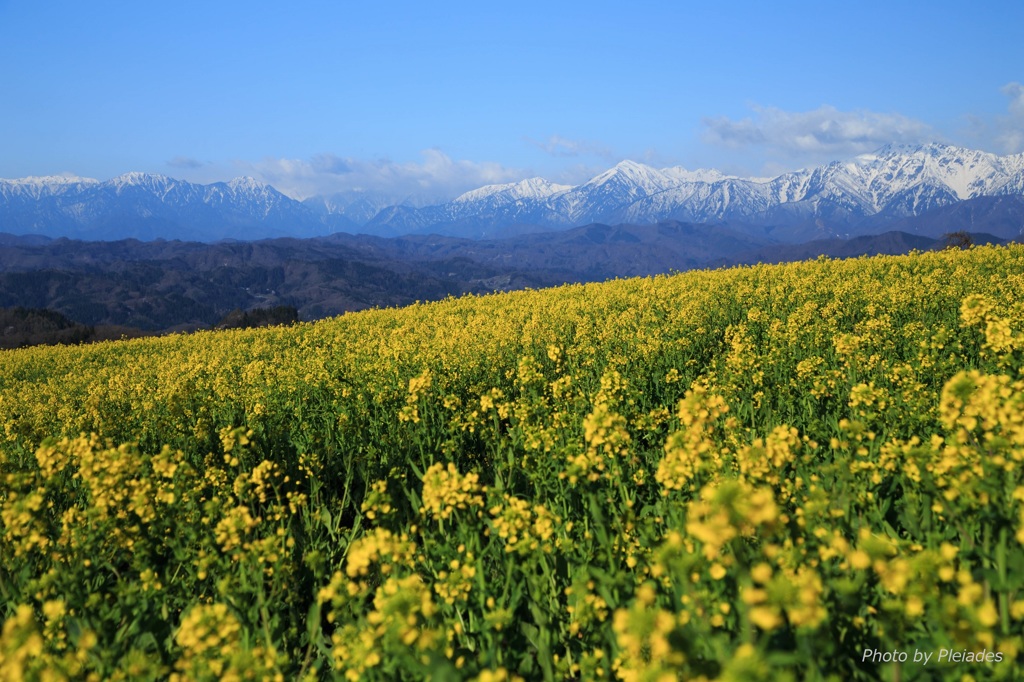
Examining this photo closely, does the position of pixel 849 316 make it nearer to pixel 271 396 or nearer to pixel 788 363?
pixel 788 363

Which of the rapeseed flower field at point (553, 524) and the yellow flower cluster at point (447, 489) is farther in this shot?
the yellow flower cluster at point (447, 489)

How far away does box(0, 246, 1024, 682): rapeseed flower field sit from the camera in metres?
2.62

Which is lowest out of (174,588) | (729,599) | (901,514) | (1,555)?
(174,588)

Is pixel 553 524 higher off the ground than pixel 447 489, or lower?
lower

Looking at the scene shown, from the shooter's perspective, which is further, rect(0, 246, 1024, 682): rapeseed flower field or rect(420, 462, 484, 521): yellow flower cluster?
rect(420, 462, 484, 521): yellow flower cluster

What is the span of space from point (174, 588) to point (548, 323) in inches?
444

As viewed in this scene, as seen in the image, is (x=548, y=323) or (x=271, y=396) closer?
(x=271, y=396)

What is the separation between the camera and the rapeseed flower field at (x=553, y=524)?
8.58 feet

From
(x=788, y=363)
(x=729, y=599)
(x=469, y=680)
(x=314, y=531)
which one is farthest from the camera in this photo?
(x=788, y=363)

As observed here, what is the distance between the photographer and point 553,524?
4094 millimetres

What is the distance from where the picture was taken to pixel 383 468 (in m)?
7.45

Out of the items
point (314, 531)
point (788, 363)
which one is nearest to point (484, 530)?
point (314, 531)

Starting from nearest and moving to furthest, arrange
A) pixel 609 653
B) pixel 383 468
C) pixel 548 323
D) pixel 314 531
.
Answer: pixel 609 653, pixel 314 531, pixel 383 468, pixel 548 323

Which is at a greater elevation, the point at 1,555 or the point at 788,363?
the point at 788,363
